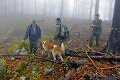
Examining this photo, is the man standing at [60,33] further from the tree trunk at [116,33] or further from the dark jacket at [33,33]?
the tree trunk at [116,33]

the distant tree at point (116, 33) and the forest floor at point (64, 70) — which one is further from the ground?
the distant tree at point (116, 33)

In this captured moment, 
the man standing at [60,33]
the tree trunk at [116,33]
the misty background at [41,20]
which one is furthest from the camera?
the misty background at [41,20]

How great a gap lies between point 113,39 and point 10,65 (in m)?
5.37

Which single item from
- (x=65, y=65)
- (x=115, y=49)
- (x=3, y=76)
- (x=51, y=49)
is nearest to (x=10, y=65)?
(x=3, y=76)

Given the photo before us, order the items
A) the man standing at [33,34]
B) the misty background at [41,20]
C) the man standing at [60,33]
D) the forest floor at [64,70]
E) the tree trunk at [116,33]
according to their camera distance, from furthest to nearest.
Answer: the misty background at [41,20], the man standing at [33,34], the tree trunk at [116,33], the man standing at [60,33], the forest floor at [64,70]

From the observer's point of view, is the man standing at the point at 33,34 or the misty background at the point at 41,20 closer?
the man standing at the point at 33,34

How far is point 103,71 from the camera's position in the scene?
25.5 feet

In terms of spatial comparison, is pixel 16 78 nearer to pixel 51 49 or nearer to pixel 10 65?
pixel 10 65

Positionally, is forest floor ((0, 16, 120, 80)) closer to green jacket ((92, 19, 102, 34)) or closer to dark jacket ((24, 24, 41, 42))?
dark jacket ((24, 24, 41, 42))

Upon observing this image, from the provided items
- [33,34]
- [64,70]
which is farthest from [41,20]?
[64,70]

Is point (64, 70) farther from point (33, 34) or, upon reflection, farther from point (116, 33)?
point (116, 33)

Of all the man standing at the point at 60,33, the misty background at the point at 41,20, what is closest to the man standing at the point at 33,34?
the man standing at the point at 60,33

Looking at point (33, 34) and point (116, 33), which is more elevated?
point (116, 33)

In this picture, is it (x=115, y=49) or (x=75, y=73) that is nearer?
(x=75, y=73)
